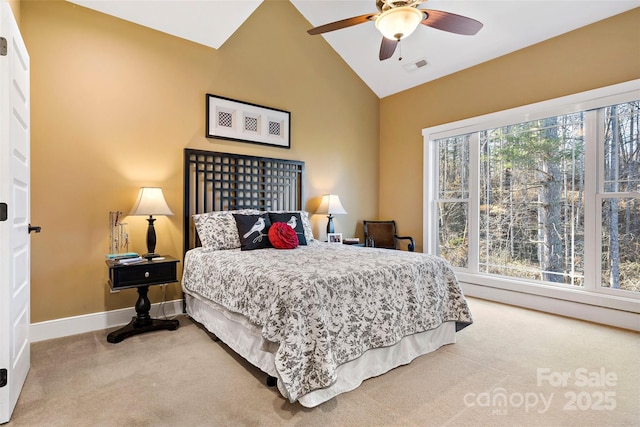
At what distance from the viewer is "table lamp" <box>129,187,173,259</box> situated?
296 cm

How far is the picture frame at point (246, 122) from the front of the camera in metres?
3.72

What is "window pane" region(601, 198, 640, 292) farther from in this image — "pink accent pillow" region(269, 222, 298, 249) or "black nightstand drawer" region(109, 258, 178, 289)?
"black nightstand drawer" region(109, 258, 178, 289)

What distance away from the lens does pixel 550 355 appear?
2520 millimetres

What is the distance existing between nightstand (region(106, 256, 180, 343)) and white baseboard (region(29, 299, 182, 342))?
0.28 meters

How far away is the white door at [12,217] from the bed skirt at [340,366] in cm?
120

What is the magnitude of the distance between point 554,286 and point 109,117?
4.95 meters

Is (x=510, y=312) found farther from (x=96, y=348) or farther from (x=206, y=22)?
(x=206, y=22)

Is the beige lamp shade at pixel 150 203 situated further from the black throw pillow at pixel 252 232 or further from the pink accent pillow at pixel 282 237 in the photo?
the pink accent pillow at pixel 282 237

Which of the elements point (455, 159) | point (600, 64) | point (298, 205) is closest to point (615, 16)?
point (600, 64)

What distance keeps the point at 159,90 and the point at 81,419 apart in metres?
2.91

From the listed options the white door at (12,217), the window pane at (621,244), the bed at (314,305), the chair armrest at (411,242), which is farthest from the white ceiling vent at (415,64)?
the white door at (12,217)

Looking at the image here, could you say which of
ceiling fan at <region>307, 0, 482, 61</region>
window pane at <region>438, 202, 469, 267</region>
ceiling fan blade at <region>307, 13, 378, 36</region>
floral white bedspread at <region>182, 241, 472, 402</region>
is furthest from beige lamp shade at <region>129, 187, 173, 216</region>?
window pane at <region>438, 202, 469, 267</region>

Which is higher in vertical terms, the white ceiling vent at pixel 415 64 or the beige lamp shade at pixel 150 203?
the white ceiling vent at pixel 415 64

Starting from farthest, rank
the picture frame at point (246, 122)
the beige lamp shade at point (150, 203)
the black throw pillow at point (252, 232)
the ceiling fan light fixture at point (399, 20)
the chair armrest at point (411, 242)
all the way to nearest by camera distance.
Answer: the chair armrest at point (411, 242), the picture frame at point (246, 122), the black throw pillow at point (252, 232), the beige lamp shade at point (150, 203), the ceiling fan light fixture at point (399, 20)
